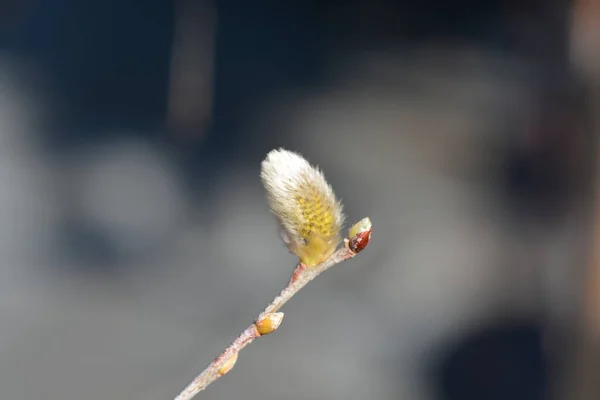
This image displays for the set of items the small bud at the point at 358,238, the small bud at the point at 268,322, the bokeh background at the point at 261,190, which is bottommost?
the bokeh background at the point at 261,190

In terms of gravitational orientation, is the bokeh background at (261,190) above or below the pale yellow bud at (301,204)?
below

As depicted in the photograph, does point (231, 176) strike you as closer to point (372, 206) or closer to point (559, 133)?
point (372, 206)

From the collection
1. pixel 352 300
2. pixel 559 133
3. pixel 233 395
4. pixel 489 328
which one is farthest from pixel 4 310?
pixel 559 133

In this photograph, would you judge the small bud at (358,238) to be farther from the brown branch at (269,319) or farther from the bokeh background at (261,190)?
the bokeh background at (261,190)

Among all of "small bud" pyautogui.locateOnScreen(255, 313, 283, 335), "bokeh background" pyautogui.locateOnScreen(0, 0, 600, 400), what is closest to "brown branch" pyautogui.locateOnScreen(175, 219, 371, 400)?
"small bud" pyautogui.locateOnScreen(255, 313, 283, 335)

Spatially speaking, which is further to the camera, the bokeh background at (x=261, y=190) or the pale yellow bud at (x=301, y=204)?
the bokeh background at (x=261, y=190)

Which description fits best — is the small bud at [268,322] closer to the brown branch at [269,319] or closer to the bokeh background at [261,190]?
the brown branch at [269,319]

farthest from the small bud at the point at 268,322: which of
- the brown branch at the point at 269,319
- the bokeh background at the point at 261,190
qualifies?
the bokeh background at the point at 261,190
